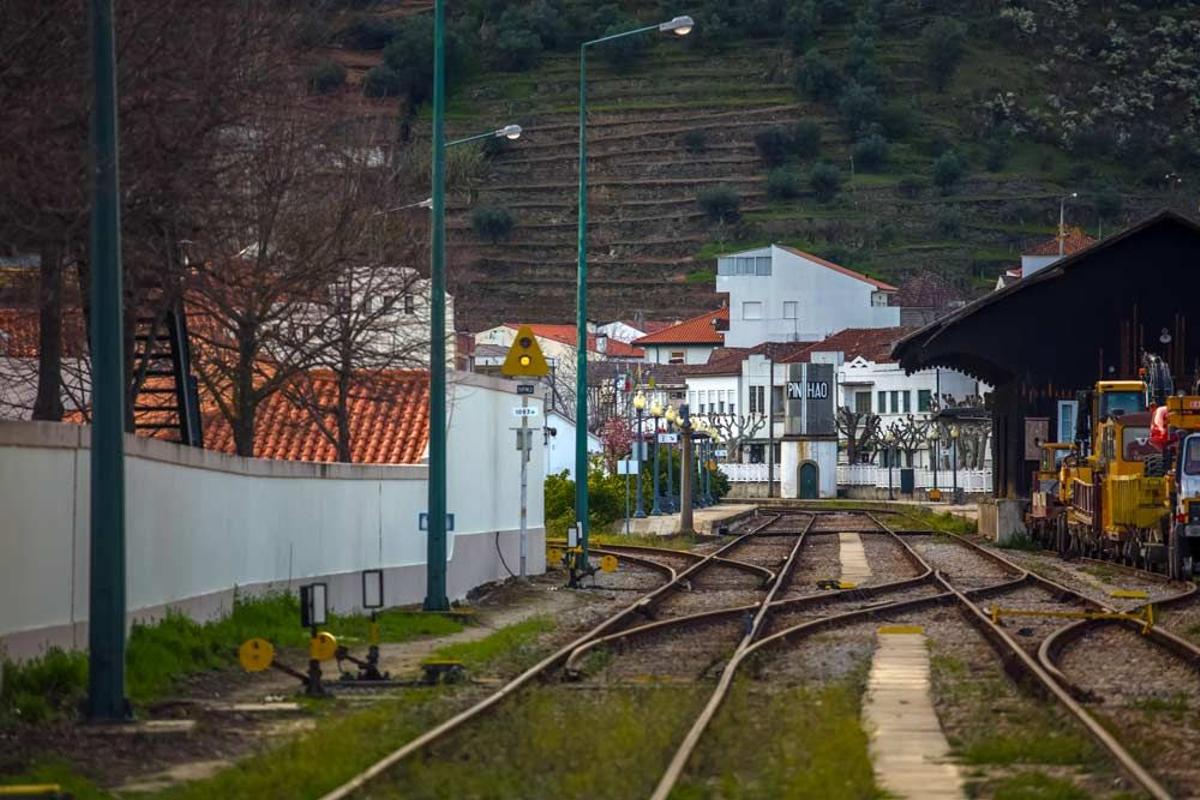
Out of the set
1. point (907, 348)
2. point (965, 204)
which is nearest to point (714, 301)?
point (965, 204)

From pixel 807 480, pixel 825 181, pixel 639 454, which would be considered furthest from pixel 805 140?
pixel 639 454

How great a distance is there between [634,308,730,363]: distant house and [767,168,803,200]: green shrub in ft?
72.1

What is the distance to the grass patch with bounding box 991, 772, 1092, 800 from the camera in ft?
46.1

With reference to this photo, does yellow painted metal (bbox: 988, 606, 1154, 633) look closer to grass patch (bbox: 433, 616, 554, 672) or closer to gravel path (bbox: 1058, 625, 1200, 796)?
gravel path (bbox: 1058, 625, 1200, 796)

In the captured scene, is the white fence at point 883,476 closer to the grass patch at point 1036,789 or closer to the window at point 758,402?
the window at point 758,402

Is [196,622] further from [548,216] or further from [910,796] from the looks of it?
[548,216]

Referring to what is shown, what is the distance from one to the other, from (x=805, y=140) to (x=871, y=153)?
530 centimetres

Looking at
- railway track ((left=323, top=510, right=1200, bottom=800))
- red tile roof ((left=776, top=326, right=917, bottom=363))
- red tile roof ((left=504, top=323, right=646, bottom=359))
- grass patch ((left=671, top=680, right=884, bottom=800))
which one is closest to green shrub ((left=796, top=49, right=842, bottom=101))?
red tile roof ((left=504, top=323, right=646, bottom=359))

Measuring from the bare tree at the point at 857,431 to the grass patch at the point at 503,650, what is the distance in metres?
95.7

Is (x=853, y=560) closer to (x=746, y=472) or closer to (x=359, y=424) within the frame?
(x=359, y=424)

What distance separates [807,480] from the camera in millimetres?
115688

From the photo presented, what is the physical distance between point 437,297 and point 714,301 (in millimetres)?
145167

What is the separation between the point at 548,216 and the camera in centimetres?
17688

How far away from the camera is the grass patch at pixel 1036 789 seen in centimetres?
1406
